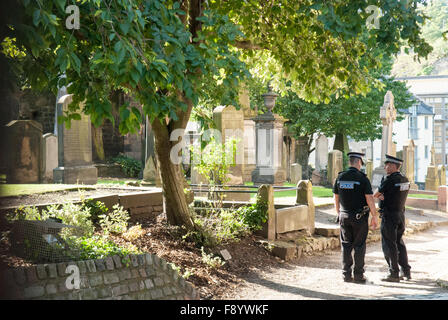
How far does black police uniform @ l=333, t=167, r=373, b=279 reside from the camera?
8.56 metres

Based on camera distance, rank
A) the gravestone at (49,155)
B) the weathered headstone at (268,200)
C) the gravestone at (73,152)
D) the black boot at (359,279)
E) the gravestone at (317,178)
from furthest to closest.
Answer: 1. the gravestone at (317,178)
2. the gravestone at (49,155)
3. the gravestone at (73,152)
4. the weathered headstone at (268,200)
5. the black boot at (359,279)

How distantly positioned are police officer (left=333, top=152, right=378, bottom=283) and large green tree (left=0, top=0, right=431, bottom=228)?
2092 millimetres

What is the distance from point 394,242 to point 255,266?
2338mm

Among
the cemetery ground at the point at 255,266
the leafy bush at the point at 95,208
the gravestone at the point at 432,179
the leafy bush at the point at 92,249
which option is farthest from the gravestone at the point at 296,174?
the leafy bush at the point at 92,249

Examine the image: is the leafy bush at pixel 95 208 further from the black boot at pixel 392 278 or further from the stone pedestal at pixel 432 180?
the stone pedestal at pixel 432 180

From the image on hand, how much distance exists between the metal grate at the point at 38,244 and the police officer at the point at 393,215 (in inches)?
204

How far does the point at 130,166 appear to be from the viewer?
2945 cm

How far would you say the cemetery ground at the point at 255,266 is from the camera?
774cm

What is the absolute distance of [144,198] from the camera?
10680 millimetres

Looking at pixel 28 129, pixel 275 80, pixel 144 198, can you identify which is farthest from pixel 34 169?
pixel 275 80

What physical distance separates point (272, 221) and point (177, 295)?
4.49 m

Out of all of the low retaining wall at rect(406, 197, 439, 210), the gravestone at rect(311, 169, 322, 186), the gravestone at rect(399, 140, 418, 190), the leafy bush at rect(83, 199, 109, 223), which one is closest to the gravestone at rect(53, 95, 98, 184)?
the leafy bush at rect(83, 199, 109, 223)

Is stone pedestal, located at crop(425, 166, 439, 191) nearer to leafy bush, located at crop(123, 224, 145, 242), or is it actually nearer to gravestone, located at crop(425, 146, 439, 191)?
gravestone, located at crop(425, 146, 439, 191)
